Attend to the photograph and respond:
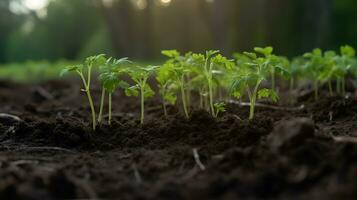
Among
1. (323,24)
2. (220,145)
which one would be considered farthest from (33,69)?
(220,145)

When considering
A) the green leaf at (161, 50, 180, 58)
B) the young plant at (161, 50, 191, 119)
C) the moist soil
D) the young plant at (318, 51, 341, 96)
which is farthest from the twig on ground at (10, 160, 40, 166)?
the young plant at (318, 51, 341, 96)

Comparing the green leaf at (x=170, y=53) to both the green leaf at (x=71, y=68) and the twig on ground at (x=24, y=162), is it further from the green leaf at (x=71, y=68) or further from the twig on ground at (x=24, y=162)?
the twig on ground at (x=24, y=162)

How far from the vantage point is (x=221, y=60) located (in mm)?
3305

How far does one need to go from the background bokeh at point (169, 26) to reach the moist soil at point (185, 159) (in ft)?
34.8

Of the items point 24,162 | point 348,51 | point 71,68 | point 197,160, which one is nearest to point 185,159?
point 197,160

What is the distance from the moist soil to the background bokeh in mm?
10609

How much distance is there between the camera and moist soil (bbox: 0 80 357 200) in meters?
2.02

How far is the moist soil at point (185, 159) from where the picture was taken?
2.02m

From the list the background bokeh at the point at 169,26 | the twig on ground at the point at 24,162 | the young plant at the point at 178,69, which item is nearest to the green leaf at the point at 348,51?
the young plant at the point at 178,69

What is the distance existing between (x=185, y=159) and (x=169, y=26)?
1105 inches

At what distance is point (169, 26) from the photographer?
99.2 feet

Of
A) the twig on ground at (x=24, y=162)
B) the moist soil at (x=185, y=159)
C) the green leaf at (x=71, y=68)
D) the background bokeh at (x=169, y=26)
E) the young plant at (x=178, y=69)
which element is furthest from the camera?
the background bokeh at (x=169, y=26)

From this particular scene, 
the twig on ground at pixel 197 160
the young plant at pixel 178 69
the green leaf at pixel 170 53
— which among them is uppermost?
the green leaf at pixel 170 53

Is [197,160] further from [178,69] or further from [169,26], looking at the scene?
[169,26]
